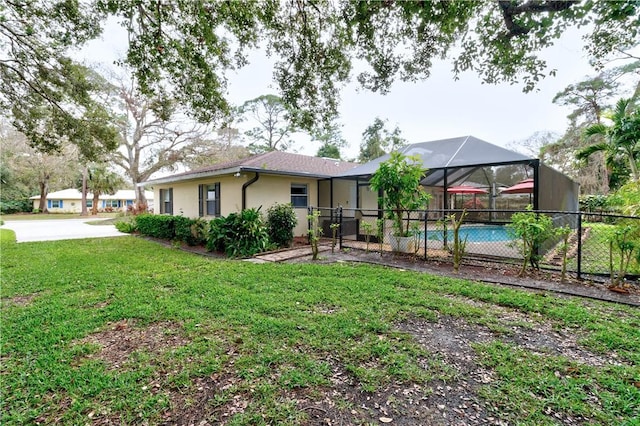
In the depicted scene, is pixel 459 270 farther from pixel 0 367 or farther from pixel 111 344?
pixel 0 367

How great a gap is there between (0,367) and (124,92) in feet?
77.1

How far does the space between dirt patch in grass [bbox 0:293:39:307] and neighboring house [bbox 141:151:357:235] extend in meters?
5.21

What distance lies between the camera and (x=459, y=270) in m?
5.60

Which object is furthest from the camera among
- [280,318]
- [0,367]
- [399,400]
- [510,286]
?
[510,286]

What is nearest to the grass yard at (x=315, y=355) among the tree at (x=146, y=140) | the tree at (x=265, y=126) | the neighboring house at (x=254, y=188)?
the neighboring house at (x=254, y=188)

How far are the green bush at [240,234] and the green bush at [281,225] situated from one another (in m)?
0.56

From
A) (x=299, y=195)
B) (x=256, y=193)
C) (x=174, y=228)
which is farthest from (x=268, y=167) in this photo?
(x=174, y=228)

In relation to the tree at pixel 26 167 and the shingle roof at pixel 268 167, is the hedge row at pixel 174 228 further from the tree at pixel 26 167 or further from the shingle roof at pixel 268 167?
the tree at pixel 26 167

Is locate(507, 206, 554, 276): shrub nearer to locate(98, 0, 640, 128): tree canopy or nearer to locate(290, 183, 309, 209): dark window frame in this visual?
locate(98, 0, 640, 128): tree canopy

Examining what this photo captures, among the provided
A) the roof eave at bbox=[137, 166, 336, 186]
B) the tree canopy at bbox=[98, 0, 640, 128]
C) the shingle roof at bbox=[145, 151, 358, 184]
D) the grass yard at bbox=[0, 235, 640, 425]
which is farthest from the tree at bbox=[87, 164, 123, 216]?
the grass yard at bbox=[0, 235, 640, 425]

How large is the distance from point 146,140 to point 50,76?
54.3 ft

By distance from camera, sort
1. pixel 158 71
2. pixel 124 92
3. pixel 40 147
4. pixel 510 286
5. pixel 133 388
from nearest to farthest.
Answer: pixel 133 388 < pixel 510 286 < pixel 158 71 < pixel 40 147 < pixel 124 92

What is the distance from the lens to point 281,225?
8.44 metres

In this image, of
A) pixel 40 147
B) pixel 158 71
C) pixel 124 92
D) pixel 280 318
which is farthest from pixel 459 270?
pixel 124 92
